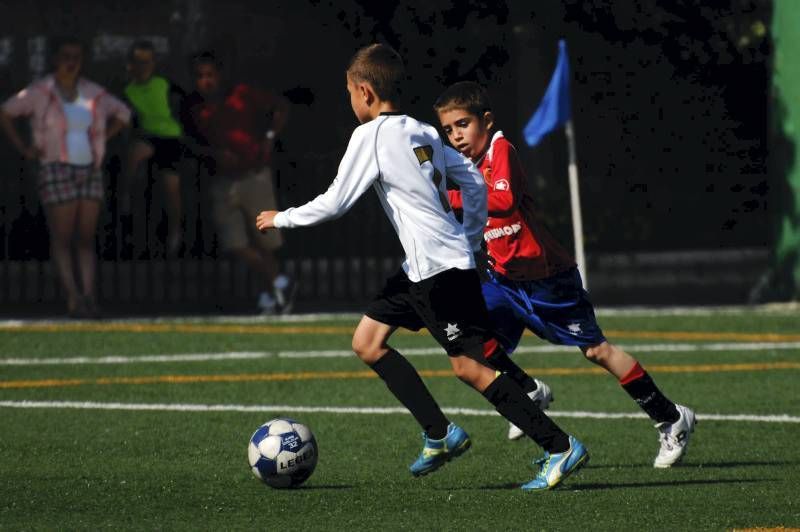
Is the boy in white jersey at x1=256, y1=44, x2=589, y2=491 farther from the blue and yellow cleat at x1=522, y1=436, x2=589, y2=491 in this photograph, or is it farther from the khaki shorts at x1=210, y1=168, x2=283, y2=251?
the khaki shorts at x1=210, y1=168, x2=283, y2=251

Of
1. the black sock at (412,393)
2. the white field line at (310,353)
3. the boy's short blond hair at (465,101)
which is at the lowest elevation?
the white field line at (310,353)

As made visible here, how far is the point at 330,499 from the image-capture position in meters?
7.94

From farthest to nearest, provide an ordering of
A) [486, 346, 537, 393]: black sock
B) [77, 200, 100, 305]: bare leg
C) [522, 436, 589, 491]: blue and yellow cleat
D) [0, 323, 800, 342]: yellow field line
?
[77, 200, 100, 305]: bare leg < [0, 323, 800, 342]: yellow field line < [486, 346, 537, 393]: black sock < [522, 436, 589, 491]: blue and yellow cleat

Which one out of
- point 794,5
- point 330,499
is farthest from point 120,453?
point 794,5

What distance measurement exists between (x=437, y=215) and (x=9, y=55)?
1436 cm

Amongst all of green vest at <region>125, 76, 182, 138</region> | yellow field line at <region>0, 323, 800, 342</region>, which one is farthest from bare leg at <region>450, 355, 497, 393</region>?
green vest at <region>125, 76, 182, 138</region>

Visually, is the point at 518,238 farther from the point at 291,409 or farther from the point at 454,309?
the point at 291,409

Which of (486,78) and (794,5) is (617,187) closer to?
(486,78)

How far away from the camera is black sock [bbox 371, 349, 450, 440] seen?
8.55m

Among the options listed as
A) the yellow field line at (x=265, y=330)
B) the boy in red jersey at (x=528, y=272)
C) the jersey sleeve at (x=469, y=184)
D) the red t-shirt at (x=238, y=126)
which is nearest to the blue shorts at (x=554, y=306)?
the boy in red jersey at (x=528, y=272)

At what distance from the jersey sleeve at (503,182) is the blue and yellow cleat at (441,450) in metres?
1.07

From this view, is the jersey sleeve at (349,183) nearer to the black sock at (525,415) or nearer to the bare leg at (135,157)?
the black sock at (525,415)

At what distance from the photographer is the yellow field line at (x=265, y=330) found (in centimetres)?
1551

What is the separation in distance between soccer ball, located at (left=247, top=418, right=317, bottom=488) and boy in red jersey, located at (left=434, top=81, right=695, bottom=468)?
Answer: 4.19 ft
